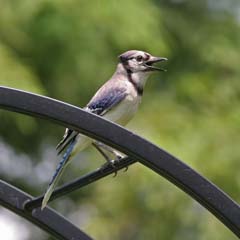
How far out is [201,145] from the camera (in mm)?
8016

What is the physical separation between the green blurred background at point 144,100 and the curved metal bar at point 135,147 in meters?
3.55

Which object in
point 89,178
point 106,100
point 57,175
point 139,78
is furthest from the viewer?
point 139,78

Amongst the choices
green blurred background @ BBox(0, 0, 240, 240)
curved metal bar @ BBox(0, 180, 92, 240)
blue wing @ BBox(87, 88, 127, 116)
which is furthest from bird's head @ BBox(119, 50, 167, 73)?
green blurred background @ BBox(0, 0, 240, 240)

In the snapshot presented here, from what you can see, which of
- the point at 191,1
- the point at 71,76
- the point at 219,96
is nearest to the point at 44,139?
the point at 71,76

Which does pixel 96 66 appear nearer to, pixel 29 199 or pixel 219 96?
pixel 219 96

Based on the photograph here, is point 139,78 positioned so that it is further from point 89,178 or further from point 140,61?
point 89,178

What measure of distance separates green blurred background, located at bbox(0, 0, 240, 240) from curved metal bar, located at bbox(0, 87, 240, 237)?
355 cm

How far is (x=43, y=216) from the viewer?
13.9ft

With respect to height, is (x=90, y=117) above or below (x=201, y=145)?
above

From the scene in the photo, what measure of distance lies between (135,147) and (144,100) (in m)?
5.09

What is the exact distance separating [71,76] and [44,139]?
0.91 meters

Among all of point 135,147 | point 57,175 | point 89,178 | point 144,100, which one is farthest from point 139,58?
point 144,100

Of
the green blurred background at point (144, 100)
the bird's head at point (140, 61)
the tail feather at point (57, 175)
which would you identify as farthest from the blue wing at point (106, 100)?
the green blurred background at point (144, 100)

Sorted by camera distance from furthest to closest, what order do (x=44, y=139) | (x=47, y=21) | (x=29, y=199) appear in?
1. (x=44, y=139)
2. (x=47, y=21)
3. (x=29, y=199)
